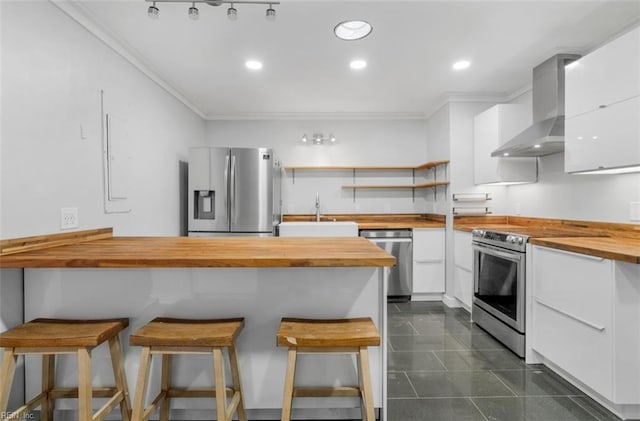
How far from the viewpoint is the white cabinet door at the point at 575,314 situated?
181cm

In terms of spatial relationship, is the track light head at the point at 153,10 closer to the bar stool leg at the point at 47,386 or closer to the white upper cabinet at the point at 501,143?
the bar stool leg at the point at 47,386

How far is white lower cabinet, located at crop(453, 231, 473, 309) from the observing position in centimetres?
343

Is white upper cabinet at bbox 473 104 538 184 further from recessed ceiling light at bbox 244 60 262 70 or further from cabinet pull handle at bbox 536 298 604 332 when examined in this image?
recessed ceiling light at bbox 244 60 262 70

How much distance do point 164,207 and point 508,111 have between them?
355cm

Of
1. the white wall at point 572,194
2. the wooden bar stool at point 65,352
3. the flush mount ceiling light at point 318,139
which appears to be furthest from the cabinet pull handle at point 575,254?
the flush mount ceiling light at point 318,139

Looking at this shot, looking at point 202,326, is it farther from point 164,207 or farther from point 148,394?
point 164,207

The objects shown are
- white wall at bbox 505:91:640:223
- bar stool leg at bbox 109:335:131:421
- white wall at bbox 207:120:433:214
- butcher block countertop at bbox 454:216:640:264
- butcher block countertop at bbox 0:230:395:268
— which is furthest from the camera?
white wall at bbox 207:120:433:214

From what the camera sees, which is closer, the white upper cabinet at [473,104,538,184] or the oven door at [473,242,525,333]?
the oven door at [473,242,525,333]

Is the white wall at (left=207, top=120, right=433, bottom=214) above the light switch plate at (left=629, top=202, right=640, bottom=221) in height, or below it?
above

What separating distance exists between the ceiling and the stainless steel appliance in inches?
59.1

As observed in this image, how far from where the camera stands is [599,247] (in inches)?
74.3

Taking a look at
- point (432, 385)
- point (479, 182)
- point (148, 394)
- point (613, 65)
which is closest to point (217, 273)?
point (148, 394)

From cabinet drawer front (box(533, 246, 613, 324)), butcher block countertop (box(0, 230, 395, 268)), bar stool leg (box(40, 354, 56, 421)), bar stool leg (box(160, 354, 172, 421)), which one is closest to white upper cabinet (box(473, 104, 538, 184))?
cabinet drawer front (box(533, 246, 613, 324))

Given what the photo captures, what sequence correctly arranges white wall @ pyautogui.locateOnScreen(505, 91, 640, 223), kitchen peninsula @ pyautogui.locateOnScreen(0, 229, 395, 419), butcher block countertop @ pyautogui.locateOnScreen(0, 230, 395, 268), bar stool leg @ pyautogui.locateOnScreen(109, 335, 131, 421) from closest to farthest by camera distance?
1. butcher block countertop @ pyautogui.locateOnScreen(0, 230, 395, 268)
2. bar stool leg @ pyautogui.locateOnScreen(109, 335, 131, 421)
3. kitchen peninsula @ pyautogui.locateOnScreen(0, 229, 395, 419)
4. white wall @ pyautogui.locateOnScreen(505, 91, 640, 223)
